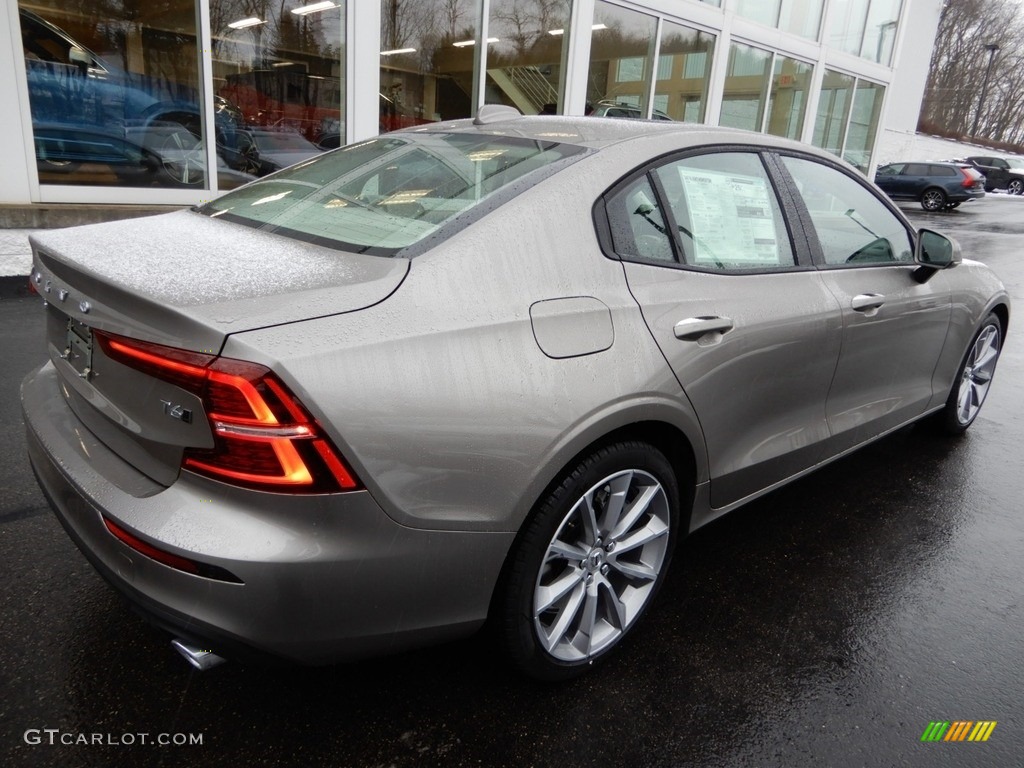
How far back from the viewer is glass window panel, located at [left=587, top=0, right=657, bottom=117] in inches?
506

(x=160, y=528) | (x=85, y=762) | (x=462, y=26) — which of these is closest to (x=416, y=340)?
(x=160, y=528)

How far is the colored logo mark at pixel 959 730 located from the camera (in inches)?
79.9

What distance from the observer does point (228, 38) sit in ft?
30.1

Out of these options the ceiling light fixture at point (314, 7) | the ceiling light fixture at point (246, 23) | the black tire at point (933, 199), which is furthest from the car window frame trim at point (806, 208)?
the black tire at point (933, 199)

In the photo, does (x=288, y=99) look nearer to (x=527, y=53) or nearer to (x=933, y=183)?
(x=527, y=53)

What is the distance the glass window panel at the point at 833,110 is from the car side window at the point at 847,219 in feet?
55.3

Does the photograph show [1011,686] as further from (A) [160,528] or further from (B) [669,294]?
(A) [160,528]

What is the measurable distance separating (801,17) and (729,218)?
17.4 meters

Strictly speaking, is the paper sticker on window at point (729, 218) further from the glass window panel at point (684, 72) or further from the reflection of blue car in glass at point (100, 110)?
the glass window panel at point (684, 72)

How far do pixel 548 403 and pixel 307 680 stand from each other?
106 cm

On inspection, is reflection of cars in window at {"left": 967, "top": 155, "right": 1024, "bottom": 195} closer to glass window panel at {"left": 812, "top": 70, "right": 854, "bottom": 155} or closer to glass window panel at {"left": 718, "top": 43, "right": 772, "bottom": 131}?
glass window panel at {"left": 812, "top": 70, "right": 854, "bottom": 155}

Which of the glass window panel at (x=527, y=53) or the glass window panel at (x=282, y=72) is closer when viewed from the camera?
the glass window panel at (x=282, y=72)

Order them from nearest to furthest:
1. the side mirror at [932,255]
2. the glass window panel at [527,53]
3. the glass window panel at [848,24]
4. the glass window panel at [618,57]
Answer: the side mirror at [932,255], the glass window panel at [527,53], the glass window panel at [618,57], the glass window panel at [848,24]

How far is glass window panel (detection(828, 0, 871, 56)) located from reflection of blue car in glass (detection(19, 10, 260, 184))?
1510 centimetres
